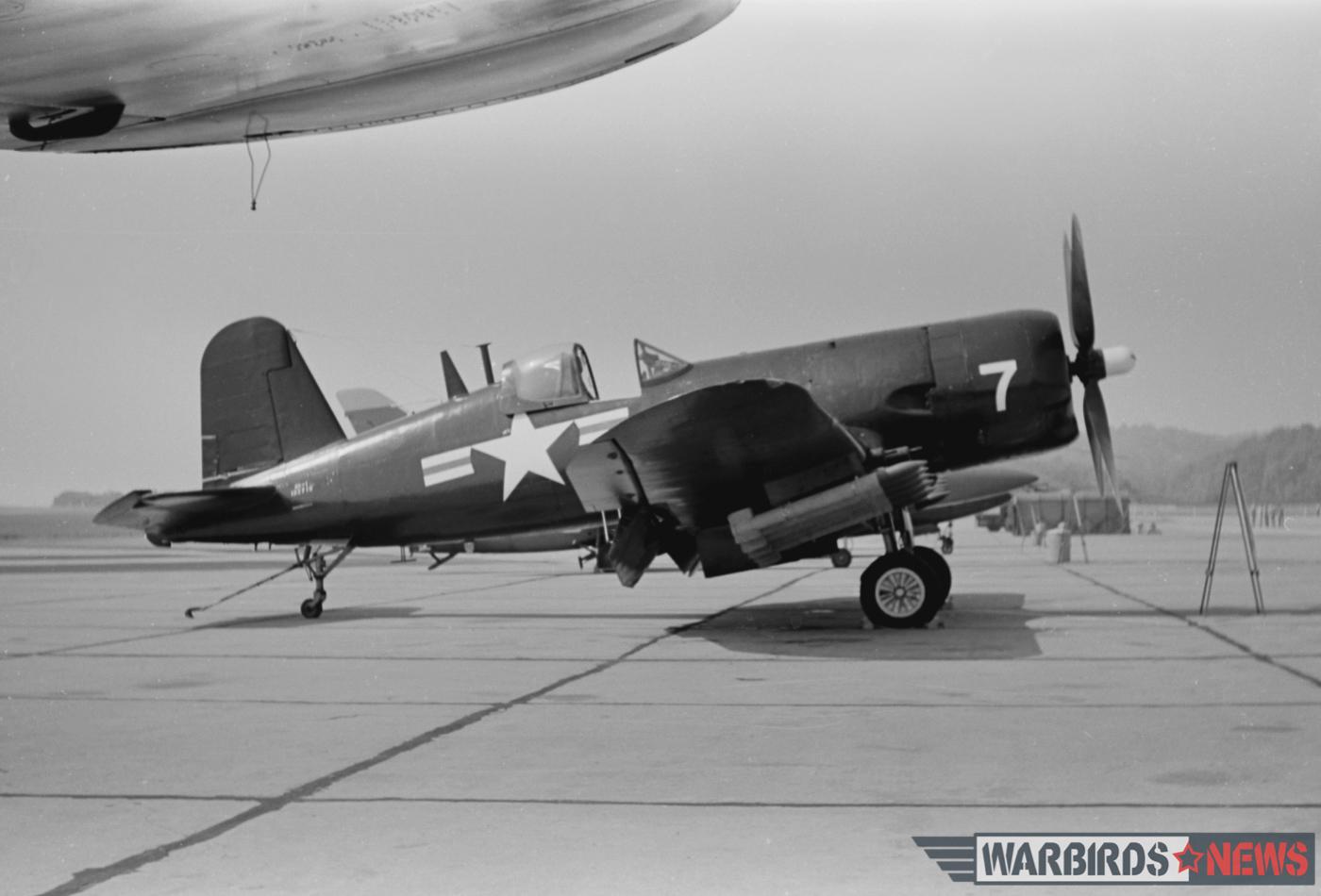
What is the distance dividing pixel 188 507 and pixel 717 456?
17.6 feet

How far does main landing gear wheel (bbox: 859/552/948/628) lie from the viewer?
9.36m

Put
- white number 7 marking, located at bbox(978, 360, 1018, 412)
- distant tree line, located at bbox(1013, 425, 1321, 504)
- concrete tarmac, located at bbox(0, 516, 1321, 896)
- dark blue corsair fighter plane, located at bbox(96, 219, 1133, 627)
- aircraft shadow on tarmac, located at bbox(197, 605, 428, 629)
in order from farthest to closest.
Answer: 1. distant tree line, located at bbox(1013, 425, 1321, 504)
2. aircraft shadow on tarmac, located at bbox(197, 605, 428, 629)
3. white number 7 marking, located at bbox(978, 360, 1018, 412)
4. dark blue corsair fighter plane, located at bbox(96, 219, 1133, 627)
5. concrete tarmac, located at bbox(0, 516, 1321, 896)

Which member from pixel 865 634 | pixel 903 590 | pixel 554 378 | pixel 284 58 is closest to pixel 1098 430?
pixel 903 590

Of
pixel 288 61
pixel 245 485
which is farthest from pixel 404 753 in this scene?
pixel 245 485

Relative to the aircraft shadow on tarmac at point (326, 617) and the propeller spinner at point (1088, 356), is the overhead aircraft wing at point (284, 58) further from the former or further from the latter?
the aircraft shadow on tarmac at point (326, 617)

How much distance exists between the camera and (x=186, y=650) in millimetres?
→ 9109

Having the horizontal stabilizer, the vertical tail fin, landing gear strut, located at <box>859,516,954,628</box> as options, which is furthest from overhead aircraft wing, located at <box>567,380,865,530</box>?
the horizontal stabilizer

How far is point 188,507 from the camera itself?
37.0 feet

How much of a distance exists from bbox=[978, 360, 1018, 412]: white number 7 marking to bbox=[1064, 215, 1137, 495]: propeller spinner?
2.27 ft

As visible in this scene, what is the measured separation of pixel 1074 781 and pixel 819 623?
6.19m

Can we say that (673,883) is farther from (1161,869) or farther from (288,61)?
(288,61)

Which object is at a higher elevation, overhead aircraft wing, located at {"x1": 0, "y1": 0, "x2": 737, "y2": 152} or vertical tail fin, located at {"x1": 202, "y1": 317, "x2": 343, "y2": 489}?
overhead aircraft wing, located at {"x1": 0, "y1": 0, "x2": 737, "y2": 152}

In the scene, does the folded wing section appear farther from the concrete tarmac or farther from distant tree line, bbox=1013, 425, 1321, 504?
distant tree line, bbox=1013, 425, 1321, 504

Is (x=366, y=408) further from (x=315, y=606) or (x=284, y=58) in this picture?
(x=284, y=58)
